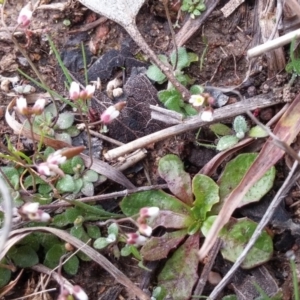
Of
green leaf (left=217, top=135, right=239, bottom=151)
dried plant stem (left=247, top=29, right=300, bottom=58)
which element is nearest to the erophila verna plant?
green leaf (left=217, top=135, right=239, bottom=151)

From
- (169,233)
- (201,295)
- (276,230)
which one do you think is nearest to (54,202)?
(169,233)

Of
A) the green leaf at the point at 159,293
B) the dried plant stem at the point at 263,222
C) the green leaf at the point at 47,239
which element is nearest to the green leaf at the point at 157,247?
the green leaf at the point at 159,293

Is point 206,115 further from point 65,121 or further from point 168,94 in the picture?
point 65,121

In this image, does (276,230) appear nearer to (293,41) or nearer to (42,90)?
(293,41)

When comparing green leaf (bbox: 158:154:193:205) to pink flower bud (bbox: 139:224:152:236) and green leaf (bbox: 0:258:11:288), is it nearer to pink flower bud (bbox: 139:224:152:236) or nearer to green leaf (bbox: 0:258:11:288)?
pink flower bud (bbox: 139:224:152:236)

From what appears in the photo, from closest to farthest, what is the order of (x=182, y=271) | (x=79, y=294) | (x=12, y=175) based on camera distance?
(x=79, y=294)
(x=182, y=271)
(x=12, y=175)

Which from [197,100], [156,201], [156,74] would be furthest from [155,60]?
[156,201]

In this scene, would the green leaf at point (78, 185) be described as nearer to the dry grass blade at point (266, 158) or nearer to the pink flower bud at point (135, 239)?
the pink flower bud at point (135, 239)

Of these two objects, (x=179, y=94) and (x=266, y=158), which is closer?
(x=266, y=158)

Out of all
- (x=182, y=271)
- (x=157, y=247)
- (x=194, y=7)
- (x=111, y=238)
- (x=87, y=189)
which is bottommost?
(x=182, y=271)
